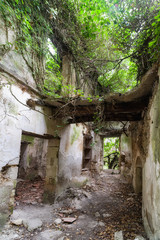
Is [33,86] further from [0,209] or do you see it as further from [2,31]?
[0,209]

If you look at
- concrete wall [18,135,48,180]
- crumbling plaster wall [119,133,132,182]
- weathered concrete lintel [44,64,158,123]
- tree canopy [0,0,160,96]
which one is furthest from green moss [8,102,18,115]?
crumbling plaster wall [119,133,132,182]

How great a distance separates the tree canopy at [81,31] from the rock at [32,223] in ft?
10.3

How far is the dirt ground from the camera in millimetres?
3102

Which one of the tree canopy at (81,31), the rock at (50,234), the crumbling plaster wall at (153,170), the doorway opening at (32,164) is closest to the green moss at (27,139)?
the doorway opening at (32,164)

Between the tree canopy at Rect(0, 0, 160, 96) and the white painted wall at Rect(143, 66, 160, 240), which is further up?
the tree canopy at Rect(0, 0, 160, 96)

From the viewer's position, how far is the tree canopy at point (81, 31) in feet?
10.7

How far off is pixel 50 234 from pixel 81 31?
594 cm

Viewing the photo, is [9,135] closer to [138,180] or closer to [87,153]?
[138,180]

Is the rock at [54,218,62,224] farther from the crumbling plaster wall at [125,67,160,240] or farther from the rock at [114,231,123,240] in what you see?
the crumbling plaster wall at [125,67,160,240]

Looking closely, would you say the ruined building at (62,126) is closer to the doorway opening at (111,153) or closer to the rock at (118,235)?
the rock at (118,235)

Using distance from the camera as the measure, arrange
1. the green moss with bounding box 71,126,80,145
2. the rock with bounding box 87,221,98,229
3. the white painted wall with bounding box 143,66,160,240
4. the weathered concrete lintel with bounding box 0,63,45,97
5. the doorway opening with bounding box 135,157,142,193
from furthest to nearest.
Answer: the green moss with bounding box 71,126,80,145, the doorway opening with bounding box 135,157,142,193, the rock with bounding box 87,221,98,229, the weathered concrete lintel with bounding box 0,63,45,97, the white painted wall with bounding box 143,66,160,240

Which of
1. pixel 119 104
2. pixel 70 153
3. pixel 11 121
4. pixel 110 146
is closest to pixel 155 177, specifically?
pixel 119 104

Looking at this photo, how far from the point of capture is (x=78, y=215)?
4160 mm

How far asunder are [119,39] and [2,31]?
2.99m
